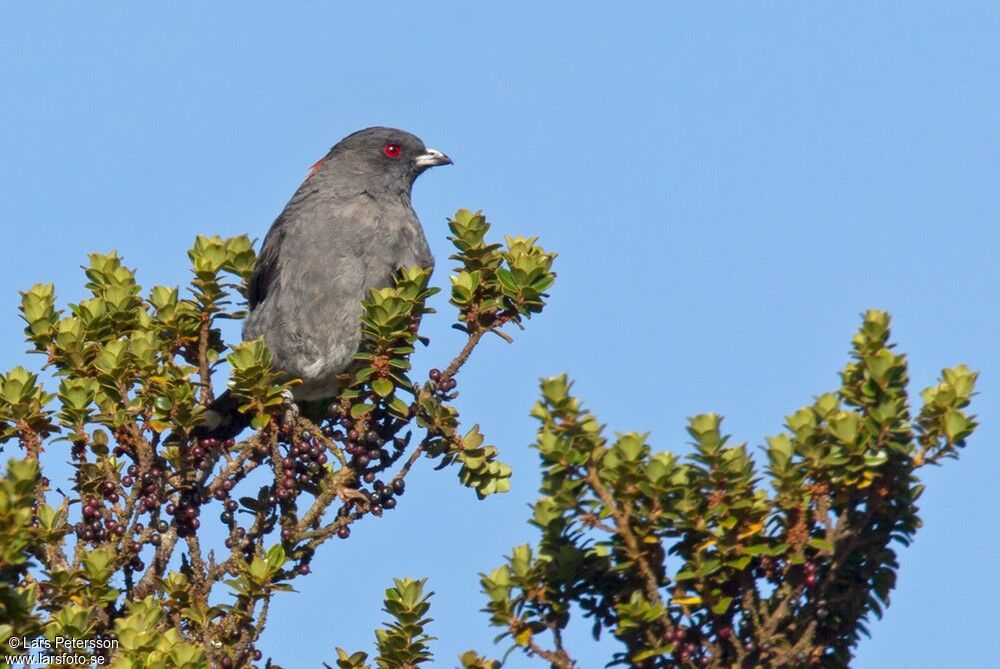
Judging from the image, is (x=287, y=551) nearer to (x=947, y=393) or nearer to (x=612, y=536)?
(x=612, y=536)

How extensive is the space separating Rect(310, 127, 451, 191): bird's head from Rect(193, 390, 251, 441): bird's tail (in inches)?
105

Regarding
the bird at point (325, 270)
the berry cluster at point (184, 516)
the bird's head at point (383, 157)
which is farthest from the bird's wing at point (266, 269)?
the berry cluster at point (184, 516)

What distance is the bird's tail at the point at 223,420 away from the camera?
22.1ft

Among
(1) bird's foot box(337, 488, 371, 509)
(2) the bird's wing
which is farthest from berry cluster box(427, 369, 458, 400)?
(2) the bird's wing

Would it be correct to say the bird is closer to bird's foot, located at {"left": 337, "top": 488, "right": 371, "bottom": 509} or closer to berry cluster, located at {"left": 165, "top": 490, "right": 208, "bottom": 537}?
bird's foot, located at {"left": 337, "top": 488, "right": 371, "bottom": 509}

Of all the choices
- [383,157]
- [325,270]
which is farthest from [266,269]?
[383,157]

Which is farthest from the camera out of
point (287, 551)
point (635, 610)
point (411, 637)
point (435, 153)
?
point (435, 153)

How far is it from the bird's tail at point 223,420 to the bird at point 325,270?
100 centimetres

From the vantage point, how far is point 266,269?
9.18 meters

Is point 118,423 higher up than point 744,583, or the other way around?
point 118,423

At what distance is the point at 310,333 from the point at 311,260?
499 millimetres

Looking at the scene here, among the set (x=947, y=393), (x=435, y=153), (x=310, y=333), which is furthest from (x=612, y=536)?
(x=435, y=153)

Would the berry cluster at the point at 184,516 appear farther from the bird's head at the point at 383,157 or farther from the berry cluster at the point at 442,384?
Answer: the bird's head at the point at 383,157

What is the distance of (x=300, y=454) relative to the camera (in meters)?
6.75
